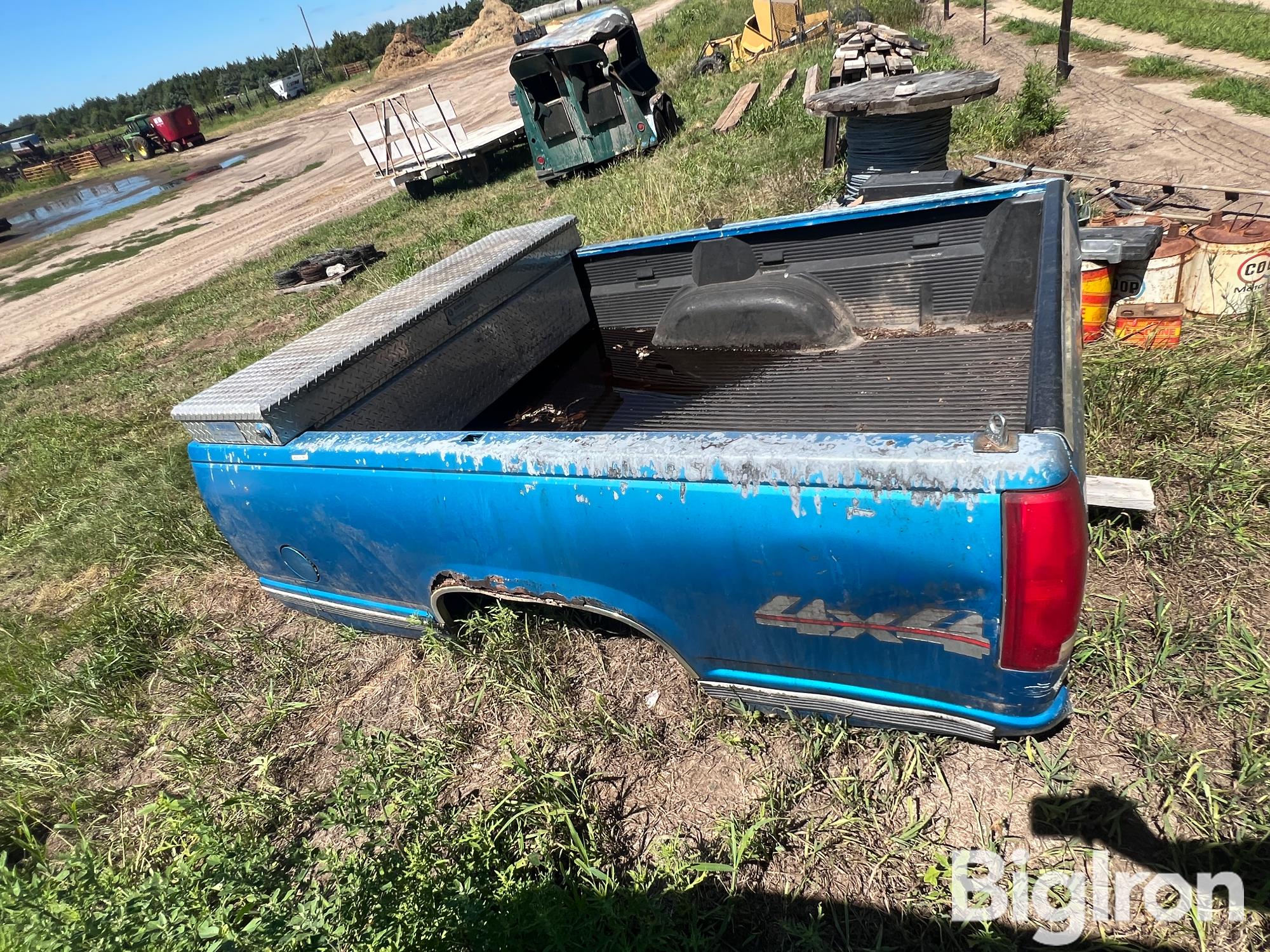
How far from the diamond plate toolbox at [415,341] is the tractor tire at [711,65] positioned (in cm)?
1413

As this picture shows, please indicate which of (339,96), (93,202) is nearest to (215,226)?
(93,202)

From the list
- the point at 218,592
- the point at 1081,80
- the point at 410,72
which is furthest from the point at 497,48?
the point at 218,592

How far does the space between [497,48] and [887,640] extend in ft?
150

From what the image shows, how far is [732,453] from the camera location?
1481 mm

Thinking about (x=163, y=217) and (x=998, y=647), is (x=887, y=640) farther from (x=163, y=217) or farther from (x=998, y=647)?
(x=163, y=217)

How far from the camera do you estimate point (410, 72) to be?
3881cm

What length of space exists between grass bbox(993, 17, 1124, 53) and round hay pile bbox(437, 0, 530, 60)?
34.3 meters

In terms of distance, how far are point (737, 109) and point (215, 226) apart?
1278 centimetres

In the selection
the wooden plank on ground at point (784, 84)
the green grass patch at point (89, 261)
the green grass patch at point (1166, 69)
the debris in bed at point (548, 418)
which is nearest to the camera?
the debris in bed at point (548, 418)

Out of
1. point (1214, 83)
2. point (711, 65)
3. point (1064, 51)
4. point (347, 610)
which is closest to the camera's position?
point (347, 610)

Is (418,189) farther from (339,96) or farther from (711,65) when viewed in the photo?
(339,96)

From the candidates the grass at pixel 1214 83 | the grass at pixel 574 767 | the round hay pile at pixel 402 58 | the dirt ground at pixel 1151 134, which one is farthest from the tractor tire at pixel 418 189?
the round hay pile at pixel 402 58

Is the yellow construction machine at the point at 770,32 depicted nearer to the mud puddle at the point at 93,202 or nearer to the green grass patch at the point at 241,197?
the green grass patch at the point at 241,197

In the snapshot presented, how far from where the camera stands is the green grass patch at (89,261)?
14.8m
